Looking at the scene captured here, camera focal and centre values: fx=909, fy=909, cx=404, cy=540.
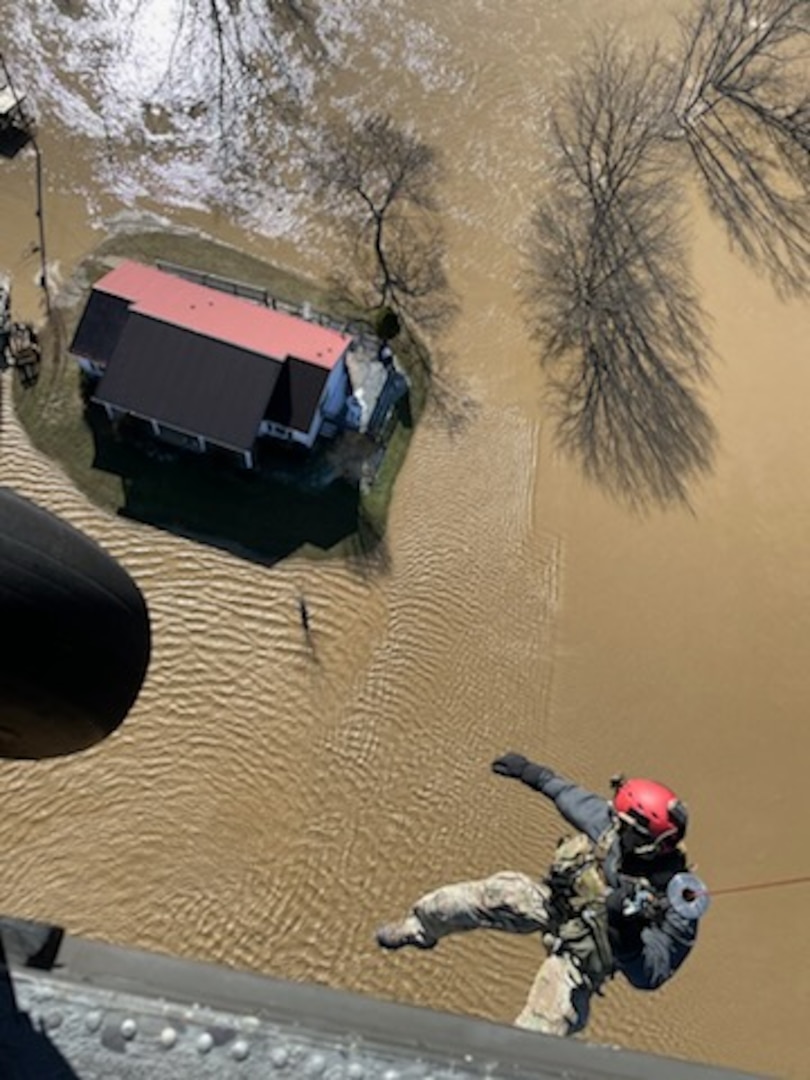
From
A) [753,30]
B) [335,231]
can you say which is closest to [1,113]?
[335,231]

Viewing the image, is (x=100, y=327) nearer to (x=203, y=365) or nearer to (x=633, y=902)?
(x=203, y=365)

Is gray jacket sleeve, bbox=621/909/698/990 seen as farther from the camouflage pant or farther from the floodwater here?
the floodwater

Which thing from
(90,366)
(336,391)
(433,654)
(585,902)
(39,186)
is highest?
(39,186)

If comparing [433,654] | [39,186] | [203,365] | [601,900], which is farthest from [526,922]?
[39,186]

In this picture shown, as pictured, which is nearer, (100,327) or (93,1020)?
(93,1020)

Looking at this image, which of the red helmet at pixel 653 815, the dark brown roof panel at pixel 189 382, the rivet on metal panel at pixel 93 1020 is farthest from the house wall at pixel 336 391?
the rivet on metal panel at pixel 93 1020

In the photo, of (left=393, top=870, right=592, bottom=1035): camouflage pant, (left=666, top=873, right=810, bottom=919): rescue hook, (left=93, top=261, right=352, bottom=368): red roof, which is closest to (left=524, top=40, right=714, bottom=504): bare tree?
(left=93, top=261, right=352, bottom=368): red roof
